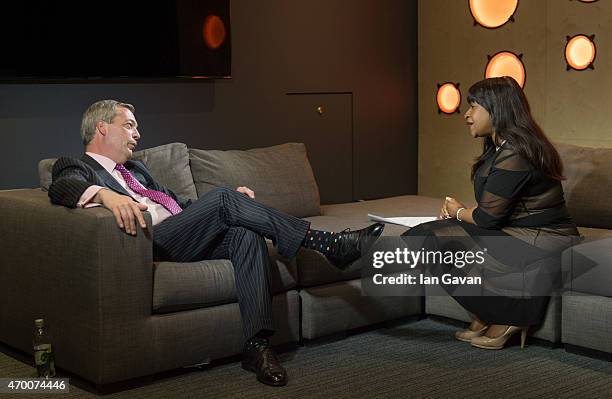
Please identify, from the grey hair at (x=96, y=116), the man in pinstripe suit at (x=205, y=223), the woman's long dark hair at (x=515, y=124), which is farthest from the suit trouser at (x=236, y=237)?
the woman's long dark hair at (x=515, y=124)

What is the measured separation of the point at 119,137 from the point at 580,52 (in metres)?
2.66

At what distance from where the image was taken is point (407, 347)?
3.83 metres

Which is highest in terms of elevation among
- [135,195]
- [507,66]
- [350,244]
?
[507,66]

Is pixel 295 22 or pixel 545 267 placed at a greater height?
pixel 295 22

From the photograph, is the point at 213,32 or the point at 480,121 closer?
the point at 480,121

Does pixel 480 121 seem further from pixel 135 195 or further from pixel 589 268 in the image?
pixel 135 195

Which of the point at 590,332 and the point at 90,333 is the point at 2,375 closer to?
the point at 90,333

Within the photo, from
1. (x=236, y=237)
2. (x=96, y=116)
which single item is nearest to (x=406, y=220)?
(x=236, y=237)

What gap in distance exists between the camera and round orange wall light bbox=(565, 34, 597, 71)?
4980 mm

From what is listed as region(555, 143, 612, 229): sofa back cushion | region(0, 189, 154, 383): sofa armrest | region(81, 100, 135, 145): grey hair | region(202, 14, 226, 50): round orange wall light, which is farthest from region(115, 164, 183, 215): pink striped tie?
region(555, 143, 612, 229): sofa back cushion

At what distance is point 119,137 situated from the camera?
3.79 meters

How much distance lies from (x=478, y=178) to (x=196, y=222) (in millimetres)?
1159

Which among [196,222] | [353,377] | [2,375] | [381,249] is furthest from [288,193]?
[2,375]

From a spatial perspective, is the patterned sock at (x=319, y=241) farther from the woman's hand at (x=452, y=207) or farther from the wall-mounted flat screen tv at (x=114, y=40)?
the wall-mounted flat screen tv at (x=114, y=40)
